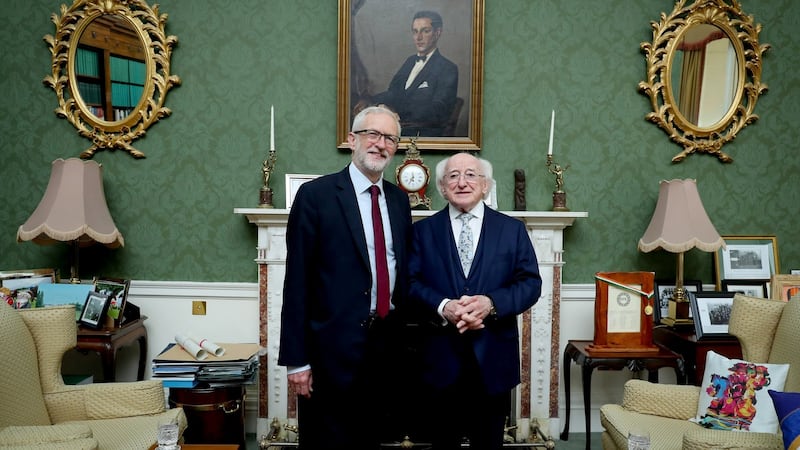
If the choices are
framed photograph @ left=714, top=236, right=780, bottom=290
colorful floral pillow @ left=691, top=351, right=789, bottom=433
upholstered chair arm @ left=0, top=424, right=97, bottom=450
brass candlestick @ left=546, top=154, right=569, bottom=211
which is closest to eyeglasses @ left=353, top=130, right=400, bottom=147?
upholstered chair arm @ left=0, top=424, right=97, bottom=450

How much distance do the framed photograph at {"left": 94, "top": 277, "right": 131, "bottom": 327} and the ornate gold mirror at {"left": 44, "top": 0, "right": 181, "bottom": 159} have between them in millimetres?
807

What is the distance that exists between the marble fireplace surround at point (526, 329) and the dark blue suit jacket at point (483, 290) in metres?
0.98

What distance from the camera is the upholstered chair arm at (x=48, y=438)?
1672 millimetres

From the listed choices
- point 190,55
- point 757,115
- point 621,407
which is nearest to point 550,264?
point 621,407

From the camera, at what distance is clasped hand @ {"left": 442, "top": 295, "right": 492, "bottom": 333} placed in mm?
1901

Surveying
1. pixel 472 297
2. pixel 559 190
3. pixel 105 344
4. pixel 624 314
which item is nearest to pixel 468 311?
pixel 472 297

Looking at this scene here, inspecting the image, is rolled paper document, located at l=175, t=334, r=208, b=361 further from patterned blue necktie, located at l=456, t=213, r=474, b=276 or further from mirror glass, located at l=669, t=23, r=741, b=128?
mirror glass, located at l=669, t=23, r=741, b=128

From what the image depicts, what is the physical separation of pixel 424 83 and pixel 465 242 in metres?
1.41

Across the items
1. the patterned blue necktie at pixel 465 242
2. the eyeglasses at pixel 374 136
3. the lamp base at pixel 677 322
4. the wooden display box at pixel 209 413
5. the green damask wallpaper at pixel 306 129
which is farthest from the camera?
the green damask wallpaper at pixel 306 129

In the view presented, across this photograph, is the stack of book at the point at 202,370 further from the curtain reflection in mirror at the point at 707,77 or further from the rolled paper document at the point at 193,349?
the curtain reflection in mirror at the point at 707,77

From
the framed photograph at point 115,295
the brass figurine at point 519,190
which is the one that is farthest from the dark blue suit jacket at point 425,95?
the framed photograph at point 115,295

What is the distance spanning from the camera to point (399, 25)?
3.16 metres

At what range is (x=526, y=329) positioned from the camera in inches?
125

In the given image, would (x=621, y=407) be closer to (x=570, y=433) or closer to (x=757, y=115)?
(x=570, y=433)
